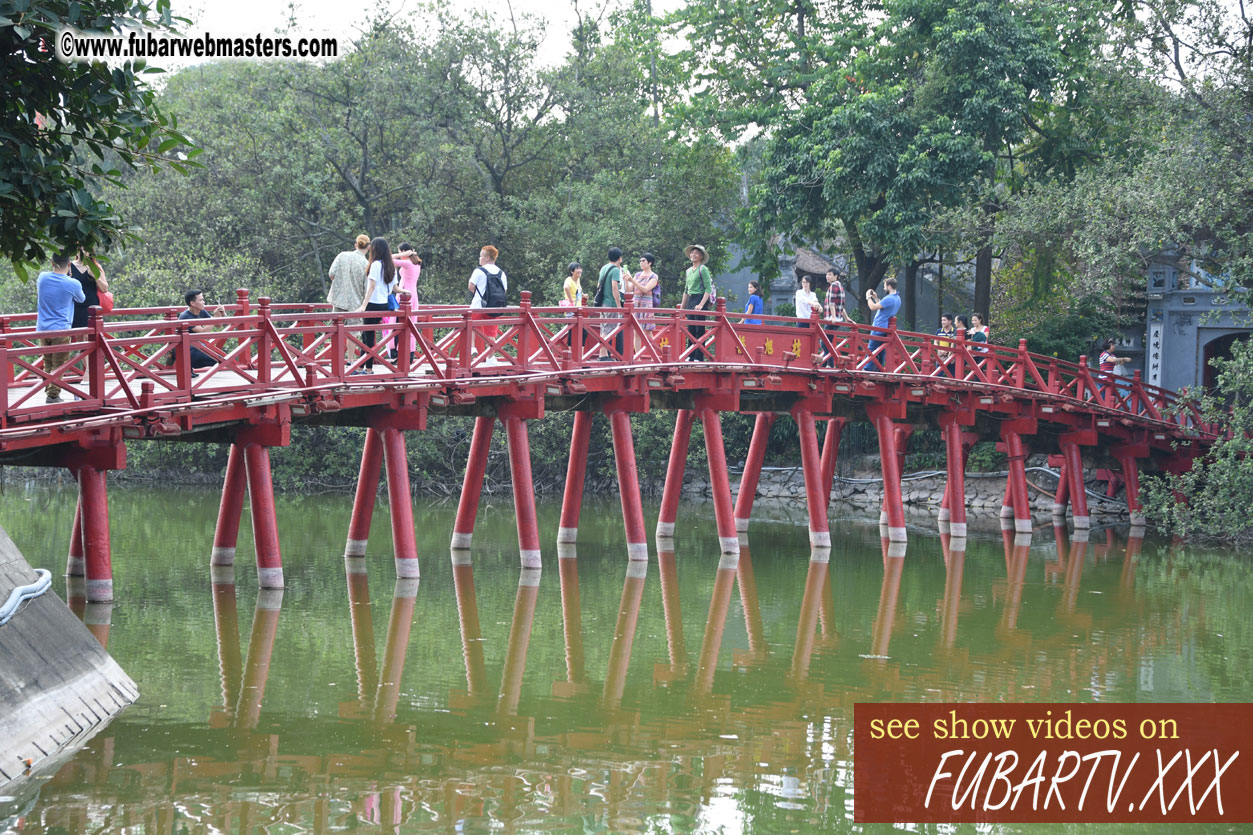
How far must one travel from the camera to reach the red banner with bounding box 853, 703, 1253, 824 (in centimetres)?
1015

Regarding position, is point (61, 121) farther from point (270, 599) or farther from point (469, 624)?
point (270, 599)

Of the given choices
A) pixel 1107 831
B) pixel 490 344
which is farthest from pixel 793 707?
pixel 490 344

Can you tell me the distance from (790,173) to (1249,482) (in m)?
13.5

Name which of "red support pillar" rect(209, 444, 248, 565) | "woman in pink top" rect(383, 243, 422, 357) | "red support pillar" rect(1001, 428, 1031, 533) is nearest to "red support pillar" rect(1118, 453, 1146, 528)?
"red support pillar" rect(1001, 428, 1031, 533)

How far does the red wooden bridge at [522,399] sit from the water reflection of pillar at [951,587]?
2.39 ft

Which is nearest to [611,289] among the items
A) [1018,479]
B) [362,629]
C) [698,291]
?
[698,291]

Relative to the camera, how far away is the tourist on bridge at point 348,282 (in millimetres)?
18047

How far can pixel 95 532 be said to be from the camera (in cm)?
1557

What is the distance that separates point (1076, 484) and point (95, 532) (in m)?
20.3

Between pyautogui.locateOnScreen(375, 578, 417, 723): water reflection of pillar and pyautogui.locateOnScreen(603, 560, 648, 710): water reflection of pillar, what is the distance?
1998 millimetres

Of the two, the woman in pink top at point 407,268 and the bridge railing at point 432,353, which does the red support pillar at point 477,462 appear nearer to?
the bridge railing at point 432,353

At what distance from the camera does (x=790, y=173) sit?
34312 mm

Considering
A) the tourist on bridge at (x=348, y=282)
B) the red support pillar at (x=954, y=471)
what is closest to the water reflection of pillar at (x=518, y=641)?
the tourist on bridge at (x=348, y=282)

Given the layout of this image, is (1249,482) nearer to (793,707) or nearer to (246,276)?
(793,707)
